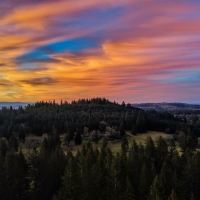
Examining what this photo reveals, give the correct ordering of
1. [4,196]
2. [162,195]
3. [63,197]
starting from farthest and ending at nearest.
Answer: [4,196], [63,197], [162,195]

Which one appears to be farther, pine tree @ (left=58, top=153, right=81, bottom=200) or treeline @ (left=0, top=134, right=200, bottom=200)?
A: treeline @ (left=0, top=134, right=200, bottom=200)

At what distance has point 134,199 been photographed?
60.9 m

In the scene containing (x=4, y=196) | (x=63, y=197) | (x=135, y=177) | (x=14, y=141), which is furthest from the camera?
(x=14, y=141)

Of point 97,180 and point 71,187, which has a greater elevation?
point 97,180

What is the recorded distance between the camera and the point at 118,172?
62812 mm

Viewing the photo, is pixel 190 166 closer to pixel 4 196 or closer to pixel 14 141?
pixel 4 196

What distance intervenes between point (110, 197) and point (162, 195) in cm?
1318

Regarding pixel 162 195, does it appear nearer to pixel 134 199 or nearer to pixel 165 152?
pixel 134 199

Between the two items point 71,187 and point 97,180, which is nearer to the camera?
point 71,187

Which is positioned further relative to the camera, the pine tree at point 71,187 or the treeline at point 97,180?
the treeline at point 97,180

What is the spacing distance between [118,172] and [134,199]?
7056 mm

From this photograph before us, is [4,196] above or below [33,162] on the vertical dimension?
below

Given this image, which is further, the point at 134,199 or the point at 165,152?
the point at 165,152

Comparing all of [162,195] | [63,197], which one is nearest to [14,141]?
[63,197]
